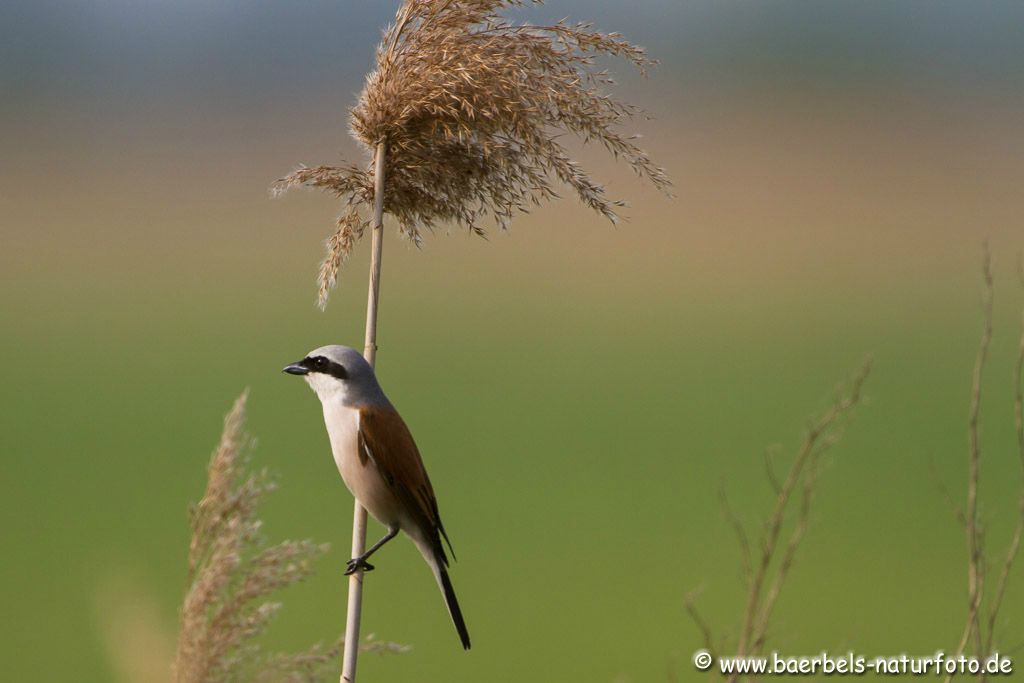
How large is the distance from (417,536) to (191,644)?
25.5 inches

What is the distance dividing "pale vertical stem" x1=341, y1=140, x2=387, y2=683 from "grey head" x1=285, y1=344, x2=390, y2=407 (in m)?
0.04

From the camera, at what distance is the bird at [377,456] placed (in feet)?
7.11

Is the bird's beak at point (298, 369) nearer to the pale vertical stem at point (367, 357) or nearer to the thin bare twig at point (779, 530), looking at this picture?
the pale vertical stem at point (367, 357)

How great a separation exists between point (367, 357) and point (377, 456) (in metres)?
0.23

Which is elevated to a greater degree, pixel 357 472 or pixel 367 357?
pixel 367 357

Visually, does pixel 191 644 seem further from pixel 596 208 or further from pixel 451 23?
pixel 451 23

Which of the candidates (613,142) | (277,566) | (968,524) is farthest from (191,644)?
(968,524)

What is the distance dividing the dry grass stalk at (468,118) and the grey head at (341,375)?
0.53 feet

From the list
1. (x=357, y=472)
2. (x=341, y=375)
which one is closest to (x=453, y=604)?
(x=357, y=472)

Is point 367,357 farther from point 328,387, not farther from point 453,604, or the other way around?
point 453,604

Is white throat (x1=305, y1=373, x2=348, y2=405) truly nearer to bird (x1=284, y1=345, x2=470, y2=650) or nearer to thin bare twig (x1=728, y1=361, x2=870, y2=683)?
bird (x1=284, y1=345, x2=470, y2=650)

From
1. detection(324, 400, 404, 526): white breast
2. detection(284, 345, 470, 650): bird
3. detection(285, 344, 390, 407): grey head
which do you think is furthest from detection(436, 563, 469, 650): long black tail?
detection(285, 344, 390, 407): grey head

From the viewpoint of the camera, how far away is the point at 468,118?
2.10m

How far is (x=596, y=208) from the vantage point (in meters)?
2.05
